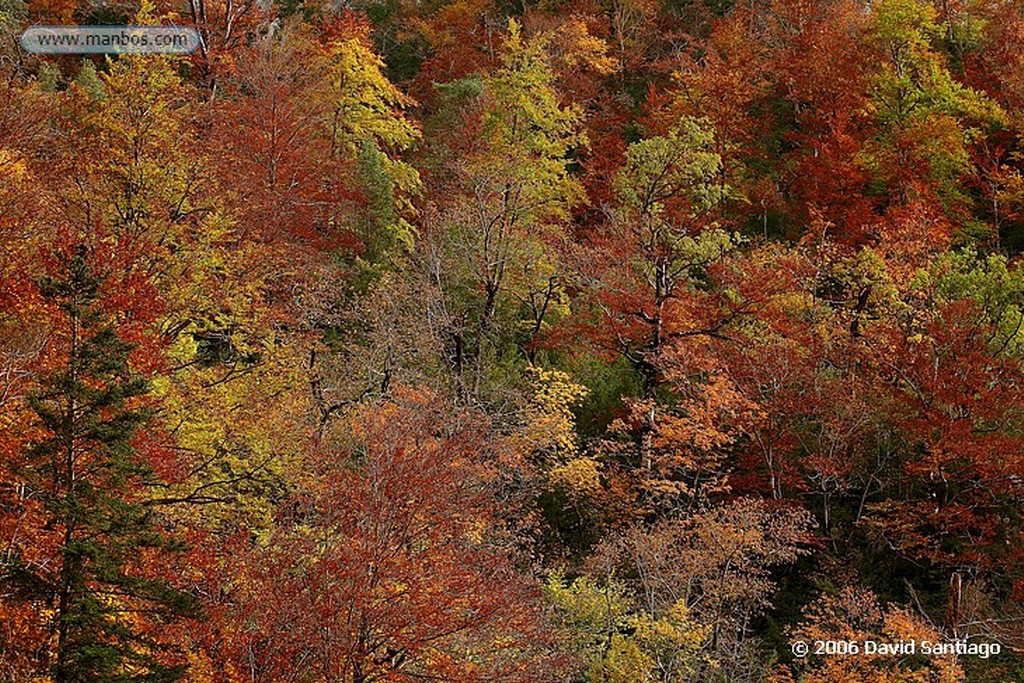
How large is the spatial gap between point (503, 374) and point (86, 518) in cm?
1510

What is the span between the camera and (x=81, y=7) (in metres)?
40.7

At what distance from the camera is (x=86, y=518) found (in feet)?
35.1

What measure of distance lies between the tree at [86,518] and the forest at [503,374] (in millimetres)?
58

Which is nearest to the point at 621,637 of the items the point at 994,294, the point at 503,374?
the point at 503,374

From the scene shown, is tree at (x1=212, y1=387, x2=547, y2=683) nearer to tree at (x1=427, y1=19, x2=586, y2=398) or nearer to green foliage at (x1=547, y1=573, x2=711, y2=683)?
green foliage at (x1=547, y1=573, x2=711, y2=683)

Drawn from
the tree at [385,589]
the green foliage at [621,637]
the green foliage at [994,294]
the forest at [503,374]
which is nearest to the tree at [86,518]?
the forest at [503,374]

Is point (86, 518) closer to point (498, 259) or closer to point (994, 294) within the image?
point (498, 259)

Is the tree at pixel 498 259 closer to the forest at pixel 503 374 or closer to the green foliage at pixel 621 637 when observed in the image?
the forest at pixel 503 374

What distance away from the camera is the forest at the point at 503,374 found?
14.2 meters

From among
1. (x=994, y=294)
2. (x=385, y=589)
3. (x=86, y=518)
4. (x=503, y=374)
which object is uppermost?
(x=994, y=294)

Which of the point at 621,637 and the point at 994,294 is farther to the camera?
the point at 994,294

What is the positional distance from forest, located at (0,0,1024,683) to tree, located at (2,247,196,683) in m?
0.06

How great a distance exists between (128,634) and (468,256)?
51.7ft

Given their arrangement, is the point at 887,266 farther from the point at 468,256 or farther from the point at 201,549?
the point at 201,549
